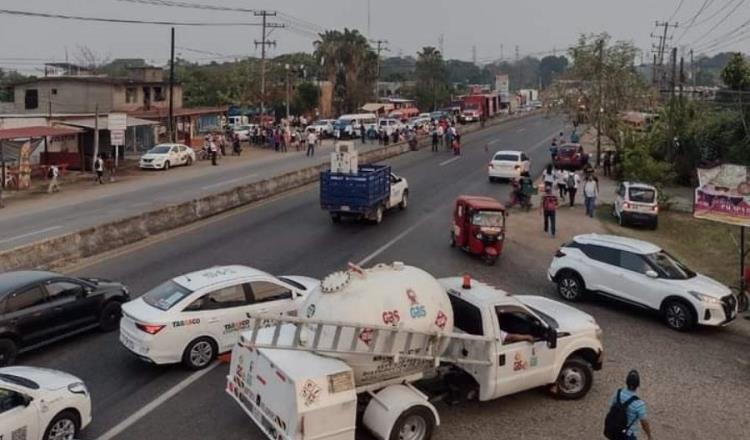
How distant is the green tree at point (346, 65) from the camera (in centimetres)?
9144

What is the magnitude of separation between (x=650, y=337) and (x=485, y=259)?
625cm

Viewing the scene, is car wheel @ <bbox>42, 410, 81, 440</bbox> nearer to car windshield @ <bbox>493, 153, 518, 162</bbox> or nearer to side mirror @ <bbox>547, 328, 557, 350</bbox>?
side mirror @ <bbox>547, 328, 557, 350</bbox>

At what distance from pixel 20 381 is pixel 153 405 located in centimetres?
200

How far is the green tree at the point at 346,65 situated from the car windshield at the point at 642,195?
2648 inches

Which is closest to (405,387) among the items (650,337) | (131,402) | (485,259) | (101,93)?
(131,402)

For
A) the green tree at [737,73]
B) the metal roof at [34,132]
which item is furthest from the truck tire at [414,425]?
the green tree at [737,73]

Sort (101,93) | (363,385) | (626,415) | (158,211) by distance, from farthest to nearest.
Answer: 1. (101,93)
2. (158,211)
3. (363,385)
4. (626,415)

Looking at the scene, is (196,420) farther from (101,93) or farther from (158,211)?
(101,93)

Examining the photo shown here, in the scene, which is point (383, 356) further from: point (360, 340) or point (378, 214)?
point (378, 214)

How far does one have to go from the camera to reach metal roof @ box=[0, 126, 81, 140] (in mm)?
33219

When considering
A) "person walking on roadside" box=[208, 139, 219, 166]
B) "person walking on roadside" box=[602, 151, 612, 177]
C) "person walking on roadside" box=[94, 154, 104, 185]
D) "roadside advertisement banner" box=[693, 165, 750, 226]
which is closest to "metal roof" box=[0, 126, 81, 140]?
"person walking on roadside" box=[94, 154, 104, 185]

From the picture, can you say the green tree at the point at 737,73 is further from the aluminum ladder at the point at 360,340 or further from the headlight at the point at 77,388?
the headlight at the point at 77,388

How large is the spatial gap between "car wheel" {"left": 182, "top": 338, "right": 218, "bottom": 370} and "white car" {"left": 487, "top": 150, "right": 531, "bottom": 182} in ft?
82.9

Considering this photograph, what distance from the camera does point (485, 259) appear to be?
2019cm
